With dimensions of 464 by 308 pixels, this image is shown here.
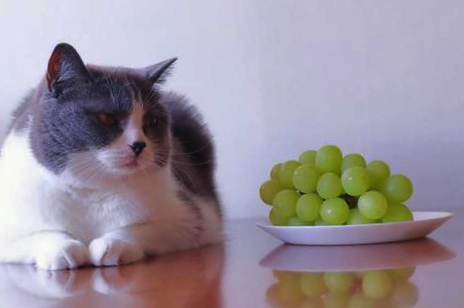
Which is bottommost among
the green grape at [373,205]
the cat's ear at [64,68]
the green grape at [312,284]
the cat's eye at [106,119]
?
the green grape at [312,284]

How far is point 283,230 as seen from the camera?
1200 millimetres

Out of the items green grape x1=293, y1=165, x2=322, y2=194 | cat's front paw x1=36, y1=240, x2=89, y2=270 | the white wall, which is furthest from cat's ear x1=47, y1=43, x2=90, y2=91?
the white wall

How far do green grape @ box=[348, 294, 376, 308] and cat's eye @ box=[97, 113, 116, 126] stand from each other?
55 centimetres

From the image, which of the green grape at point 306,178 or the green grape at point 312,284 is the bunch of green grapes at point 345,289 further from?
the green grape at point 306,178

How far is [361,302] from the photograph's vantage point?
0.67 metres

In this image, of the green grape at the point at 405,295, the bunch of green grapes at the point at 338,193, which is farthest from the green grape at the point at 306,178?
the green grape at the point at 405,295

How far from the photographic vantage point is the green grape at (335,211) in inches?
46.6

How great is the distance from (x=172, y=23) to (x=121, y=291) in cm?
118

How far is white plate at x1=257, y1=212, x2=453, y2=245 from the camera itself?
1.12 m

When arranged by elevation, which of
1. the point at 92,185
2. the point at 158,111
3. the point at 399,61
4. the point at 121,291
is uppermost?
the point at 399,61

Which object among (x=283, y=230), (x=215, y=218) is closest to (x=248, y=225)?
(x=215, y=218)

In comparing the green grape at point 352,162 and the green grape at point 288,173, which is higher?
the green grape at point 352,162

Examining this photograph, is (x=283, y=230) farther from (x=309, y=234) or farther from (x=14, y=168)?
(x=14, y=168)

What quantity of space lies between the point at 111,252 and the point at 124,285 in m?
0.18
